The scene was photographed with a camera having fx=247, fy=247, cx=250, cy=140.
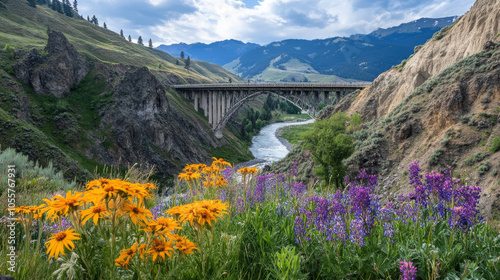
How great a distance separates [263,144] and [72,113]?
48.3 metres

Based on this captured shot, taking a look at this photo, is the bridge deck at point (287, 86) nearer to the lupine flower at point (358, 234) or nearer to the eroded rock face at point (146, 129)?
the eroded rock face at point (146, 129)

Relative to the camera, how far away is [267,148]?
6800 cm

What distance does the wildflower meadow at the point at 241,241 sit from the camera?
1.79 metres

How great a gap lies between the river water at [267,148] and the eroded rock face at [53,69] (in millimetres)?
34553

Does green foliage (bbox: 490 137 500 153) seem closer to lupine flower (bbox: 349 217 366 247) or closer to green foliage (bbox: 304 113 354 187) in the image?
green foliage (bbox: 304 113 354 187)

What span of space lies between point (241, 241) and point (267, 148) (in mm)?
65342

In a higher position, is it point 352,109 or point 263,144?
point 352,109

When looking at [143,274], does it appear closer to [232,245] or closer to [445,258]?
[232,245]

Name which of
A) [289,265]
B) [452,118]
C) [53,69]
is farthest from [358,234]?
[53,69]

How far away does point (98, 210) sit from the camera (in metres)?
1.72

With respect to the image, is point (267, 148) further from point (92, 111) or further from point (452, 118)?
point (452, 118)

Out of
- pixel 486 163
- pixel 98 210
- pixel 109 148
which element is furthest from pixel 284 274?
pixel 109 148

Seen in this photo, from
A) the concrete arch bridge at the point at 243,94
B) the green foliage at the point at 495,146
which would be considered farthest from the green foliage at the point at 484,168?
the concrete arch bridge at the point at 243,94

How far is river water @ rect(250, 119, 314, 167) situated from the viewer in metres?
55.4
